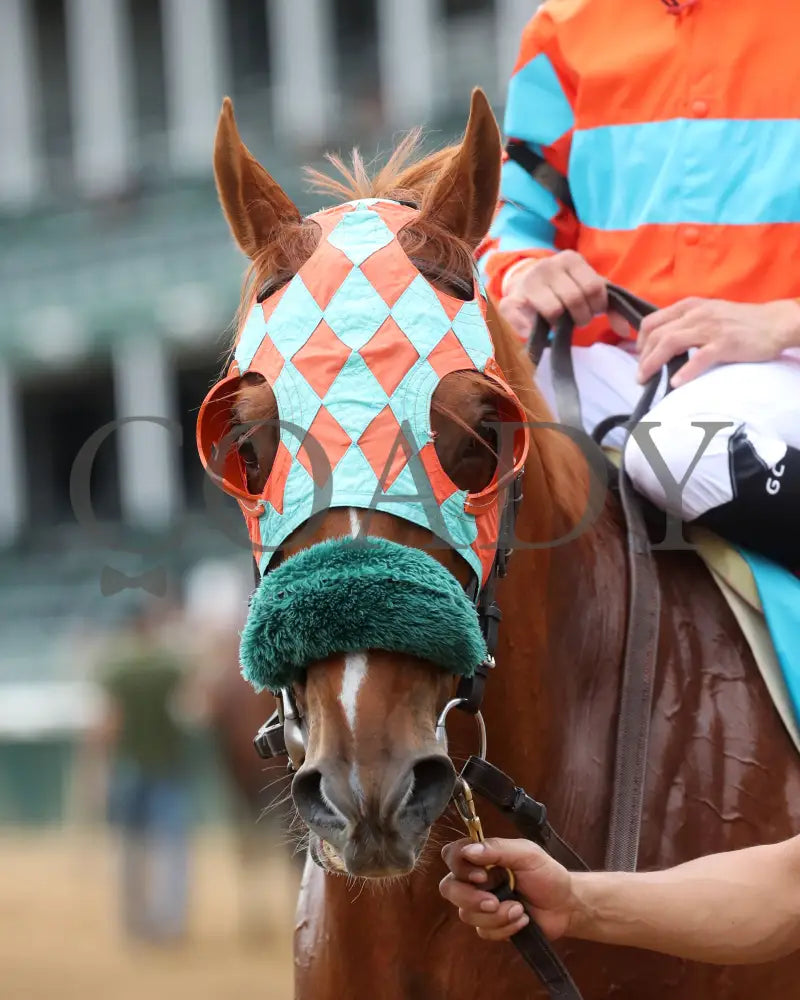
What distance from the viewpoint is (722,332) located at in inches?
103

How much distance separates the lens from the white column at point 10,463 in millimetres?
15344

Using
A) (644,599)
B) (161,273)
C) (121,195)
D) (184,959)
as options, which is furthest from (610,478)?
(121,195)

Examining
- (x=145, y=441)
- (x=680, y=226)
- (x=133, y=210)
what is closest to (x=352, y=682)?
(x=680, y=226)

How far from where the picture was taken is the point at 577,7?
3004 mm

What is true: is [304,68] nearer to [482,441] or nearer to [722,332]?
[722,332]

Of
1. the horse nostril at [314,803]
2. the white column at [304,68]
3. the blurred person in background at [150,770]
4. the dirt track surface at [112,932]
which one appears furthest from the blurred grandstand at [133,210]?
the horse nostril at [314,803]

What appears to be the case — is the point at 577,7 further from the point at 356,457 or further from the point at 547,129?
the point at 356,457

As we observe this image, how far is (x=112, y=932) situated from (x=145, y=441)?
583 cm

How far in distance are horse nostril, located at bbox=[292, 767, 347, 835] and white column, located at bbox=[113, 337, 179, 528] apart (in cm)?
1247

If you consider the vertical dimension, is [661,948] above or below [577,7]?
below

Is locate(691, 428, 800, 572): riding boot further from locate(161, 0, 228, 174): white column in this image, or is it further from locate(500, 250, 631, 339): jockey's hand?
locate(161, 0, 228, 174): white column

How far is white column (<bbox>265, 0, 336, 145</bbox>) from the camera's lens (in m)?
14.4

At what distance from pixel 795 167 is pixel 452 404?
43.4 inches

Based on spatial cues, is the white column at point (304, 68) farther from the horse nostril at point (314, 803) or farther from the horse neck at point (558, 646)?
the horse nostril at point (314, 803)
